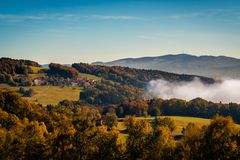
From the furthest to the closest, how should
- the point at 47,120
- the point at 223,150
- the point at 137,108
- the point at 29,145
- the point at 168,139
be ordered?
the point at 137,108 → the point at 47,120 → the point at 29,145 → the point at 168,139 → the point at 223,150

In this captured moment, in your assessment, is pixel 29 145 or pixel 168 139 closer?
pixel 168 139

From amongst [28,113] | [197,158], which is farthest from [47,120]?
[197,158]

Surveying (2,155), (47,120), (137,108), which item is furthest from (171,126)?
(2,155)

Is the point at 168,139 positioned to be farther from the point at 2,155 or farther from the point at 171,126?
the point at 171,126

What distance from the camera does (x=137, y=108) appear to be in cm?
19738

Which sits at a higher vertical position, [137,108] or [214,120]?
[214,120]

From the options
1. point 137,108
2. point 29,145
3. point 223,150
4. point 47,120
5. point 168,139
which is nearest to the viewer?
point 223,150

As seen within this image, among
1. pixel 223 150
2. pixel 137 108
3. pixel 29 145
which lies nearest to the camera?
pixel 223 150

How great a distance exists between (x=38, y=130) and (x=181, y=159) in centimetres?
3360

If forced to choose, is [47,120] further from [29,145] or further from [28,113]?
[29,145]

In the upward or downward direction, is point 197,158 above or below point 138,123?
below

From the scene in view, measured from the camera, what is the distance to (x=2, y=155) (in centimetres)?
6844

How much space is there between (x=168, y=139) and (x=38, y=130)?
2971cm

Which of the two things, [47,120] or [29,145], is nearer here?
[29,145]
